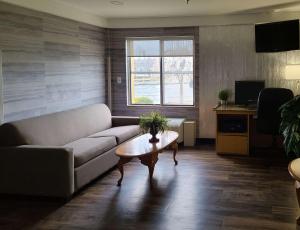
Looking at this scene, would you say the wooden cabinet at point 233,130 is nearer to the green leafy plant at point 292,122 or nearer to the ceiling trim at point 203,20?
the ceiling trim at point 203,20

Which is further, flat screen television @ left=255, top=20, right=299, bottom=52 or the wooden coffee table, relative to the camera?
flat screen television @ left=255, top=20, right=299, bottom=52

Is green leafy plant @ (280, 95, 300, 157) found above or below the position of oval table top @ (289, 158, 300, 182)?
above

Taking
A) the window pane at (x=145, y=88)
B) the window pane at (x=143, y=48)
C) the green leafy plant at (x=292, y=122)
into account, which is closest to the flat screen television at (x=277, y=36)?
the window pane at (x=143, y=48)

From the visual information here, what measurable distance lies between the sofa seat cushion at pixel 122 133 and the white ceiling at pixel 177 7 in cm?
187

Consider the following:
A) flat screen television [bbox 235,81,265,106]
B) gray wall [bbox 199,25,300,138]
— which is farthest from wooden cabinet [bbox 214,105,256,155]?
gray wall [bbox 199,25,300,138]

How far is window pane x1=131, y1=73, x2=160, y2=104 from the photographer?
290 inches

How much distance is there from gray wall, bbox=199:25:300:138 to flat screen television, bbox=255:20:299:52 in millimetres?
253

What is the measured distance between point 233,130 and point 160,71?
191cm

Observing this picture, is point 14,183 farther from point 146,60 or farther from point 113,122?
point 146,60

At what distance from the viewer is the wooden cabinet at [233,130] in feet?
19.9

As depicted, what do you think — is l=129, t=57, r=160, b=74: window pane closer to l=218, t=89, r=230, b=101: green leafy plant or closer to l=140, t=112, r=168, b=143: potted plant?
l=218, t=89, r=230, b=101: green leafy plant

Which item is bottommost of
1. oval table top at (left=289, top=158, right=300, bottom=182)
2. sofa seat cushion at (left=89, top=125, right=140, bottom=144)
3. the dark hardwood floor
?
the dark hardwood floor

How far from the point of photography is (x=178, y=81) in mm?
7242

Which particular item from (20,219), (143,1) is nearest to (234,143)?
(143,1)
